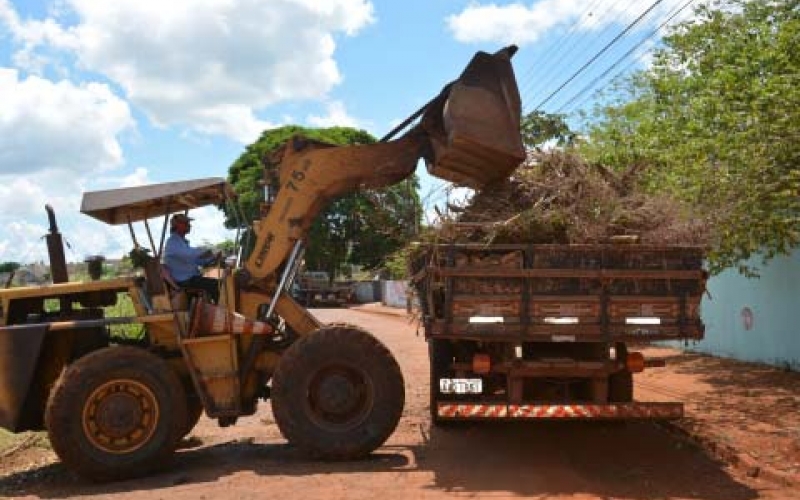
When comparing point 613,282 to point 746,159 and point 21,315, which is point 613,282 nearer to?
point 746,159


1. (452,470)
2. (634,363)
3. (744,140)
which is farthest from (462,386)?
(744,140)

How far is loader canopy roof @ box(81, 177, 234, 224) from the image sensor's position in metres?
7.86

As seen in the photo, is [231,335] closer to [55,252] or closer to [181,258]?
[181,258]

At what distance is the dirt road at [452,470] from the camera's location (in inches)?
262

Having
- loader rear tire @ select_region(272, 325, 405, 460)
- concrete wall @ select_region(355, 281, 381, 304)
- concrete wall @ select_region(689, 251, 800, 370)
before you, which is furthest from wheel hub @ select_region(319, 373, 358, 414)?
concrete wall @ select_region(355, 281, 381, 304)

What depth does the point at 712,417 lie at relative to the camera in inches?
386

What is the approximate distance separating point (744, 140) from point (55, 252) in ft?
26.1

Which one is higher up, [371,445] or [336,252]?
[336,252]

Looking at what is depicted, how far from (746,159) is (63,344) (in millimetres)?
7951

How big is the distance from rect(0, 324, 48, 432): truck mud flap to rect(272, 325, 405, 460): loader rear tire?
212 centimetres

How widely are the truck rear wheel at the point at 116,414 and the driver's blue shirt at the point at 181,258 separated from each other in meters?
0.90

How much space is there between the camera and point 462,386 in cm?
770

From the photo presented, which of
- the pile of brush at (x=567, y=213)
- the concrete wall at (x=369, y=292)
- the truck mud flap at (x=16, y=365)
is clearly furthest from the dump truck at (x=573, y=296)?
the concrete wall at (x=369, y=292)

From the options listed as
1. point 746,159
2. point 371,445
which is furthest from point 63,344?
point 746,159
